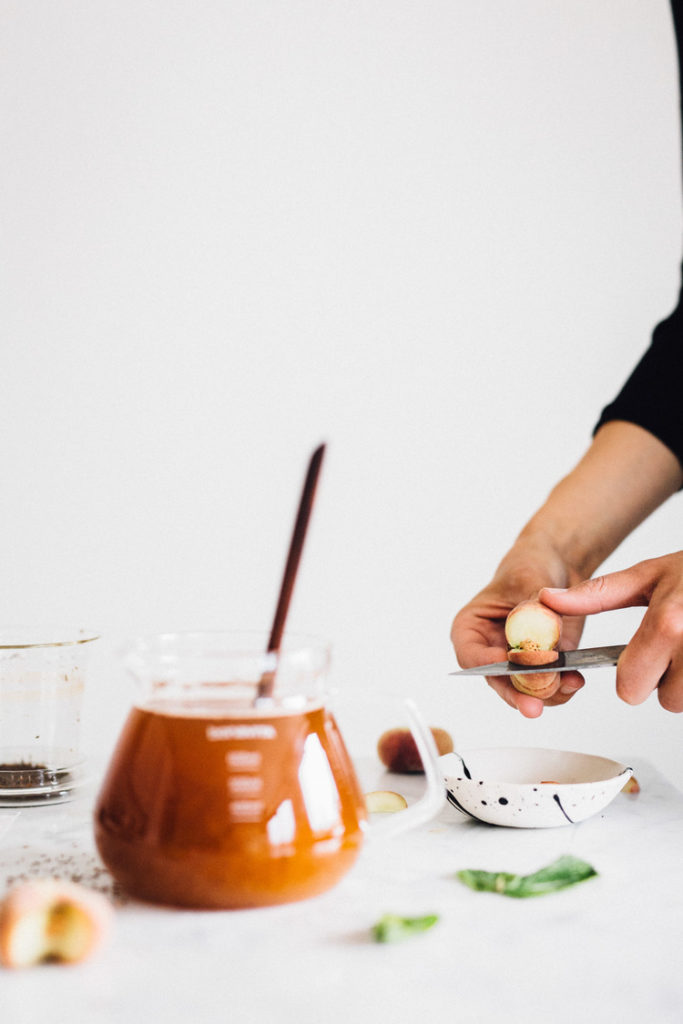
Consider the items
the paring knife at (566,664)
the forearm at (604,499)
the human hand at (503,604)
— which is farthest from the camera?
the forearm at (604,499)

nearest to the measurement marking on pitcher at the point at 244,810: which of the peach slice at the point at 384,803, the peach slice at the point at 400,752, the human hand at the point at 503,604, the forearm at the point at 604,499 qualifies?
the peach slice at the point at 384,803

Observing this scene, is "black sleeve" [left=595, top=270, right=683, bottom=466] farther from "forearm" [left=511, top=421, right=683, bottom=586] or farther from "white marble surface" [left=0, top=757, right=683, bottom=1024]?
"white marble surface" [left=0, top=757, right=683, bottom=1024]

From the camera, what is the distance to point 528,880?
0.69 metres

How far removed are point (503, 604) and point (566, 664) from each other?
28 cm

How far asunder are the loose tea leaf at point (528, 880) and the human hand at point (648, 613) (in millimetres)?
283

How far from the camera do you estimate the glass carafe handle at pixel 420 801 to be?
646 mm

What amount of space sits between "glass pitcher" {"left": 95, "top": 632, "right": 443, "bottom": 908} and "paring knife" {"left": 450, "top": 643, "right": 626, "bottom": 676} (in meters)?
0.29

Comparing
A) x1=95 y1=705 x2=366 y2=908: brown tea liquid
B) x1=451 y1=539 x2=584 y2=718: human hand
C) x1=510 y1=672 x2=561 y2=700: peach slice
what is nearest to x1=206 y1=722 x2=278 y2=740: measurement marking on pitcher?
x1=95 y1=705 x2=366 y2=908: brown tea liquid

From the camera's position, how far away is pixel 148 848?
1.99 feet

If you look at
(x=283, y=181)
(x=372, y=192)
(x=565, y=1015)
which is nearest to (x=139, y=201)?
(x=283, y=181)

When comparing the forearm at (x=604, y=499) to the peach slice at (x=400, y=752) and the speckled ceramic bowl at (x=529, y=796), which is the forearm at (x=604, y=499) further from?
the speckled ceramic bowl at (x=529, y=796)

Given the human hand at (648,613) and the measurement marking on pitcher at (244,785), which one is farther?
the human hand at (648,613)

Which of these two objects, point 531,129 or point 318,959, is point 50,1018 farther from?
point 531,129

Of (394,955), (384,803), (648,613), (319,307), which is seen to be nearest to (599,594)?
(648,613)
